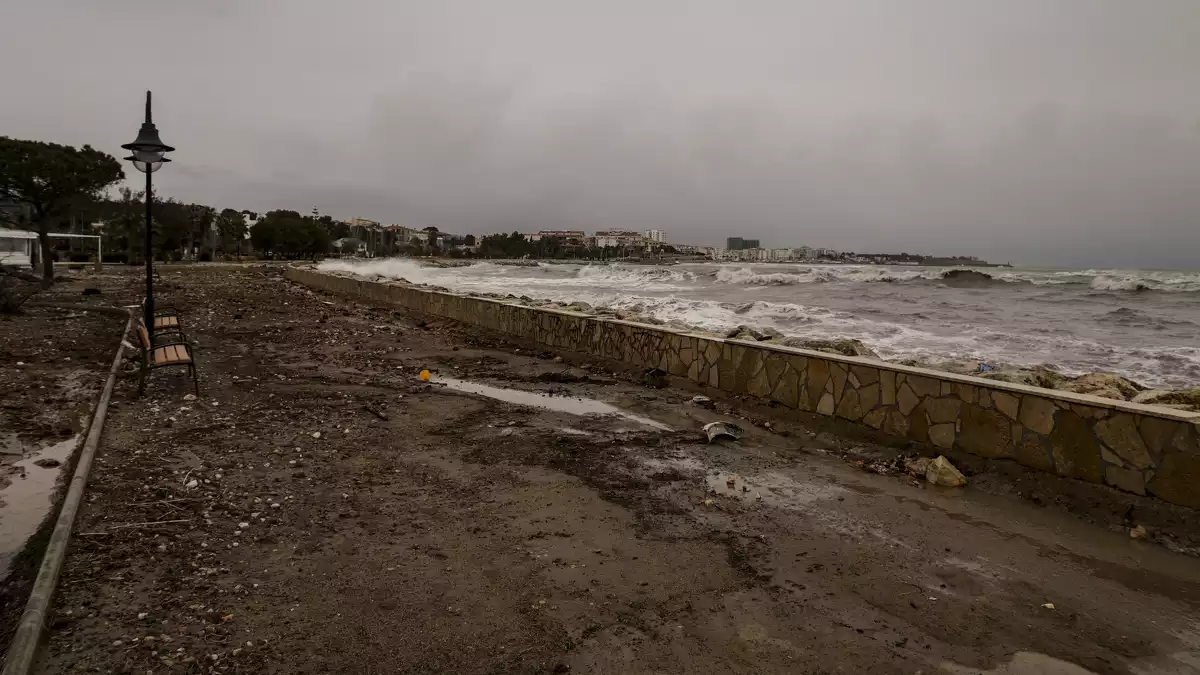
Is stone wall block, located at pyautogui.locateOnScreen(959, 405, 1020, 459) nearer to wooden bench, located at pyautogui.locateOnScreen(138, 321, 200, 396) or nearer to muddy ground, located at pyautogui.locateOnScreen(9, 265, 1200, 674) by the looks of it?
muddy ground, located at pyautogui.locateOnScreen(9, 265, 1200, 674)

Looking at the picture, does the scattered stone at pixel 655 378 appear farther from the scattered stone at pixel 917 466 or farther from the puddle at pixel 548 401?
the scattered stone at pixel 917 466

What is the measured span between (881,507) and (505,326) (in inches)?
372

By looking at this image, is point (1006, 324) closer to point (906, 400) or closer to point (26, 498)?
point (906, 400)

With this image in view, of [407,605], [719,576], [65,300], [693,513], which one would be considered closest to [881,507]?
[693,513]

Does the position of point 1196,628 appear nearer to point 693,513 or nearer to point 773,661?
point 773,661

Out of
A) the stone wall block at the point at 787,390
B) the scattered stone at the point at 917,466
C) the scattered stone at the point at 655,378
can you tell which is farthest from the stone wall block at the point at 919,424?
the scattered stone at the point at 655,378

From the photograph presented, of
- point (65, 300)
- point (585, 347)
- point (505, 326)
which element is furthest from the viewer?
point (65, 300)

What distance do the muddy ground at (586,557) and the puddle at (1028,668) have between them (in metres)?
0.01

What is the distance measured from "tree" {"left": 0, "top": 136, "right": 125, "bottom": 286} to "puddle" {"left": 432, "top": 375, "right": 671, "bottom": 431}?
2167 cm

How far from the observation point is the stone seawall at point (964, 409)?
4.18 meters

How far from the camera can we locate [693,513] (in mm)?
4387

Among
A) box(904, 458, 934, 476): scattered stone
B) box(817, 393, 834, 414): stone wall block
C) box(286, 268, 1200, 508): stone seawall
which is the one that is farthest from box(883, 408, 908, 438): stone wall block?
box(817, 393, 834, 414): stone wall block

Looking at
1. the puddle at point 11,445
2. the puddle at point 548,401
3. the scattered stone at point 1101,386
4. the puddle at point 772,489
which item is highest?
the scattered stone at point 1101,386

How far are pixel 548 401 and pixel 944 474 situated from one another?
430cm
